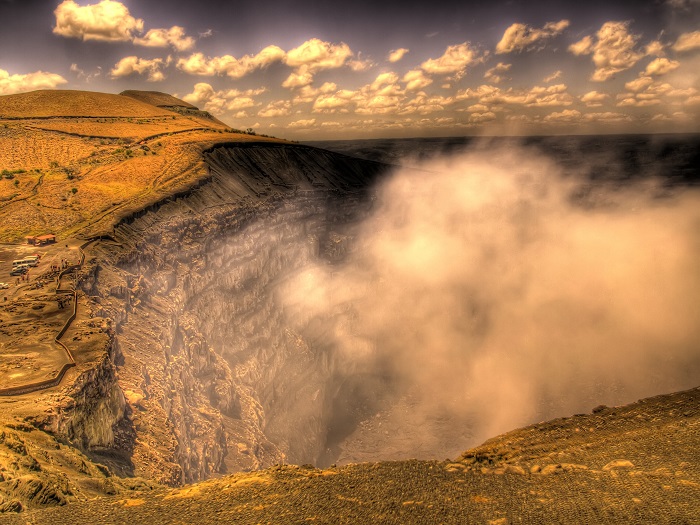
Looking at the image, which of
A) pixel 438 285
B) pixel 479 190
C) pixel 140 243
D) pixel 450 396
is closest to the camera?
pixel 140 243

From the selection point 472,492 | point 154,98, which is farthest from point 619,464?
point 154,98

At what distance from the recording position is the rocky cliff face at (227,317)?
28.3 meters

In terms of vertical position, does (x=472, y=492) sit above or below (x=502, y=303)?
above

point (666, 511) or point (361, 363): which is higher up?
point (666, 511)

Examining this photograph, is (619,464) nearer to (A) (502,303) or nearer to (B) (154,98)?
(A) (502,303)

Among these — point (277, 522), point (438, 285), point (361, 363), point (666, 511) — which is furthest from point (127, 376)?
point (438, 285)

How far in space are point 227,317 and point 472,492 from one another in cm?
3959

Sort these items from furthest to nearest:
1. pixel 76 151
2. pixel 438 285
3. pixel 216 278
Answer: pixel 438 285 → pixel 76 151 → pixel 216 278

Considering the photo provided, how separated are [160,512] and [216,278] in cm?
3623

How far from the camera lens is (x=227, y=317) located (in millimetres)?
47094

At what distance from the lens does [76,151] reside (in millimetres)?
59406

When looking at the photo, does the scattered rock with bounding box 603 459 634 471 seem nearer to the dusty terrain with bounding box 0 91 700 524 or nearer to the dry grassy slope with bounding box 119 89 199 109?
the dusty terrain with bounding box 0 91 700 524

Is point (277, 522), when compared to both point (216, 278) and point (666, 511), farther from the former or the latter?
point (216, 278)

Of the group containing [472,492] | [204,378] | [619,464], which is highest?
[619,464]
